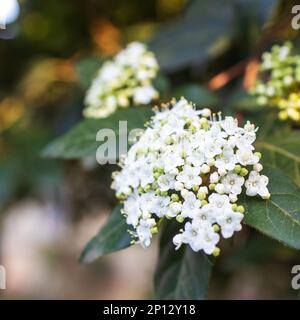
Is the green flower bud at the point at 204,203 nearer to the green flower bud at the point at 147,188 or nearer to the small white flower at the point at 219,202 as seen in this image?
the small white flower at the point at 219,202

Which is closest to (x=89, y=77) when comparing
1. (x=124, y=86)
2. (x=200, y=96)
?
(x=124, y=86)

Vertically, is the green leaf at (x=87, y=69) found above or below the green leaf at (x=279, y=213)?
above

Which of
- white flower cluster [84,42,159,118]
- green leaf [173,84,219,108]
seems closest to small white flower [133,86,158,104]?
white flower cluster [84,42,159,118]

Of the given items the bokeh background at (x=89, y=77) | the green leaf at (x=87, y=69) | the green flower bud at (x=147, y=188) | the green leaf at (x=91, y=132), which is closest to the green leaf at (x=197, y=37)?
the bokeh background at (x=89, y=77)

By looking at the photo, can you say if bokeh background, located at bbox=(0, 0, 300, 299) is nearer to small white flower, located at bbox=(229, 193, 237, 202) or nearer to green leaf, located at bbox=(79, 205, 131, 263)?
green leaf, located at bbox=(79, 205, 131, 263)

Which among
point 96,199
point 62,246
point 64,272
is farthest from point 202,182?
point 64,272

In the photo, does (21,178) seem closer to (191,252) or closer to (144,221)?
(191,252)
